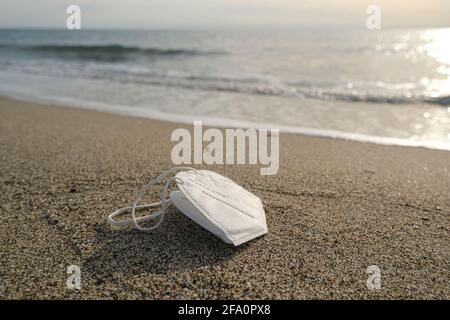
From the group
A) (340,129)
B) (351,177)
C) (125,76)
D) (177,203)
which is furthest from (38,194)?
(125,76)

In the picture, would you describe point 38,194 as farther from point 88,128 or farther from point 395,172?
point 395,172

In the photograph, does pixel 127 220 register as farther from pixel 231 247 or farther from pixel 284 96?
pixel 284 96

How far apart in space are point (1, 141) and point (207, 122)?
2.99m

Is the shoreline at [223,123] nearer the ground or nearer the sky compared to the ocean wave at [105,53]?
nearer the ground

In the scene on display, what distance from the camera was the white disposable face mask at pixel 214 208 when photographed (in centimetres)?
219

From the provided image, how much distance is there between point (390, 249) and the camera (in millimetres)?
2322

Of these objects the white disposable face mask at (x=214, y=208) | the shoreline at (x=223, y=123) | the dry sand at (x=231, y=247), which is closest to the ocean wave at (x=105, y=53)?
the shoreline at (x=223, y=123)

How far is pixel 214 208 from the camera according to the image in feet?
7.36

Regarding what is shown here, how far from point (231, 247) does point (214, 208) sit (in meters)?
0.25

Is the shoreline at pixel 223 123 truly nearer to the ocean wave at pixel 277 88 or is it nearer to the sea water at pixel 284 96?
the sea water at pixel 284 96

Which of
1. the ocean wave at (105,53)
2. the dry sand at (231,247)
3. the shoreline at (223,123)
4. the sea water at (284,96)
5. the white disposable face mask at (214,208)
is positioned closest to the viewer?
the dry sand at (231,247)

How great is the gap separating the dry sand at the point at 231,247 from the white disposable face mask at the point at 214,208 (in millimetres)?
82

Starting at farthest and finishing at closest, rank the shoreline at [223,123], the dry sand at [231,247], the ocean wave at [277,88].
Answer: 1. the ocean wave at [277,88]
2. the shoreline at [223,123]
3. the dry sand at [231,247]

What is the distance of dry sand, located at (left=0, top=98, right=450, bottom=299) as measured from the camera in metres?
1.94
